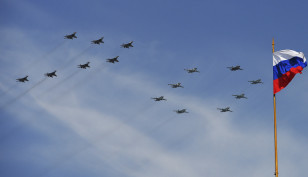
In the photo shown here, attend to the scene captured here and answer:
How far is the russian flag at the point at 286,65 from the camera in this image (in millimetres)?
116500

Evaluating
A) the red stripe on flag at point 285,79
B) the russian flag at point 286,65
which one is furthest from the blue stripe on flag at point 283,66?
the red stripe on flag at point 285,79

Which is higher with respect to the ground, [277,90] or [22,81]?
[22,81]

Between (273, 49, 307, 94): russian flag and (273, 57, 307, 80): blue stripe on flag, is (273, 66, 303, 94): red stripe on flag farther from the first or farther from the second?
(273, 57, 307, 80): blue stripe on flag

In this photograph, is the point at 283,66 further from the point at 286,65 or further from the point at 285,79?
the point at 285,79

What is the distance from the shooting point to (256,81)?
185m

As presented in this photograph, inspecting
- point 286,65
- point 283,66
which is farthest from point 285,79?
point 286,65

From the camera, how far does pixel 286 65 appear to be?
117 meters

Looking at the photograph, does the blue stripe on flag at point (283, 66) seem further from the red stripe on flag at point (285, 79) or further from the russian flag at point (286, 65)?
the red stripe on flag at point (285, 79)

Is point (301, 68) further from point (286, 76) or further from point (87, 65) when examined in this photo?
A: point (87, 65)

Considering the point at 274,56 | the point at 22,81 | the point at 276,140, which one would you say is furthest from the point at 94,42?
the point at 276,140

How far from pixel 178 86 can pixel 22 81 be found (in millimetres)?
49910

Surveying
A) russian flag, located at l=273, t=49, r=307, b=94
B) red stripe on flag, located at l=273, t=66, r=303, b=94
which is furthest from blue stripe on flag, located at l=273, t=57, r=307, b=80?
red stripe on flag, located at l=273, t=66, r=303, b=94

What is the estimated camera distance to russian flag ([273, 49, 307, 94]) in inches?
4587

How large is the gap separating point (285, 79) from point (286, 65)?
3004 millimetres
